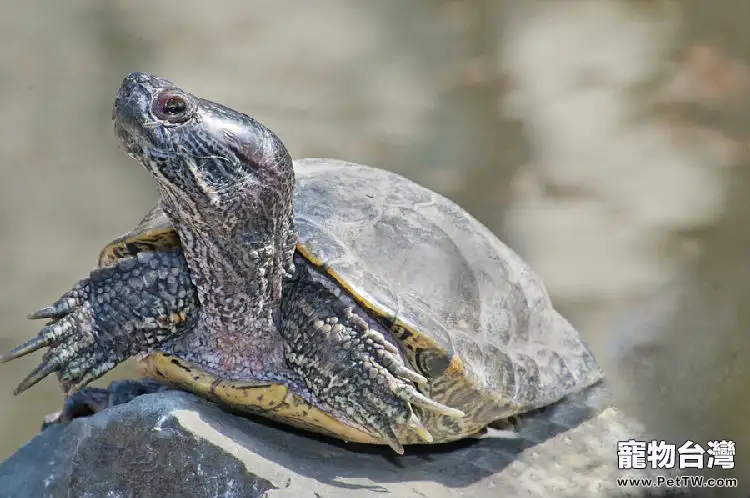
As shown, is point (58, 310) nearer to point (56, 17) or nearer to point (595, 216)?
point (595, 216)

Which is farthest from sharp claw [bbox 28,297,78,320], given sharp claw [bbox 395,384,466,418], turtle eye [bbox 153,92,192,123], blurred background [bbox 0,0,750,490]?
blurred background [bbox 0,0,750,490]

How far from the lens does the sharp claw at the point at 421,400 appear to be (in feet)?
7.75

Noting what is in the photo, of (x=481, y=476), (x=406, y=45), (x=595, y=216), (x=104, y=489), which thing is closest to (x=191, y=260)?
(x=104, y=489)

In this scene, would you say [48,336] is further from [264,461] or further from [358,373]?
[358,373]

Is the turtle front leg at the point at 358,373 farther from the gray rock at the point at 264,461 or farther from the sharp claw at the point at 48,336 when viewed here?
the sharp claw at the point at 48,336

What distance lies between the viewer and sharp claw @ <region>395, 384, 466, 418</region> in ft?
7.75

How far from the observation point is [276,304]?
254 cm

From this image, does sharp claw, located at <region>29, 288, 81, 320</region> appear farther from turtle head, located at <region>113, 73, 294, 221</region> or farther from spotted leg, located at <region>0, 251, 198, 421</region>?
turtle head, located at <region>113, 73, 294, 221</region>

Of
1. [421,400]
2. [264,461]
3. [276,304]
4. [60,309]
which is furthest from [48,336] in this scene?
[421,400]

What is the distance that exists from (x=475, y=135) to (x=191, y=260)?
4526 mm

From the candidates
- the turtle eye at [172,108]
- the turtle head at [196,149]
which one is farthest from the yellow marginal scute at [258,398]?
the turtle eye at [172,108]

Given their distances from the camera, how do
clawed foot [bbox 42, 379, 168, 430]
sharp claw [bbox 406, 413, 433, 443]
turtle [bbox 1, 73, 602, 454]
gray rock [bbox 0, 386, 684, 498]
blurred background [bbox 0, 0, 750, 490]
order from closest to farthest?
gray rock [bbox 0, 386, 684, 498]
turtle [bbox 1, 73, 602, 454]
sharp claw [bbox 406, 413, 433, 443]
clawed foot [bbox 42, 379, 168, 430]
blurred background [bbox 0, 0, 750, 490]

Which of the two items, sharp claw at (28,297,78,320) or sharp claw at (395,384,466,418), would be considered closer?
sharp claw at (395,384,466,418)

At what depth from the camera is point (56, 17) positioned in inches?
272
